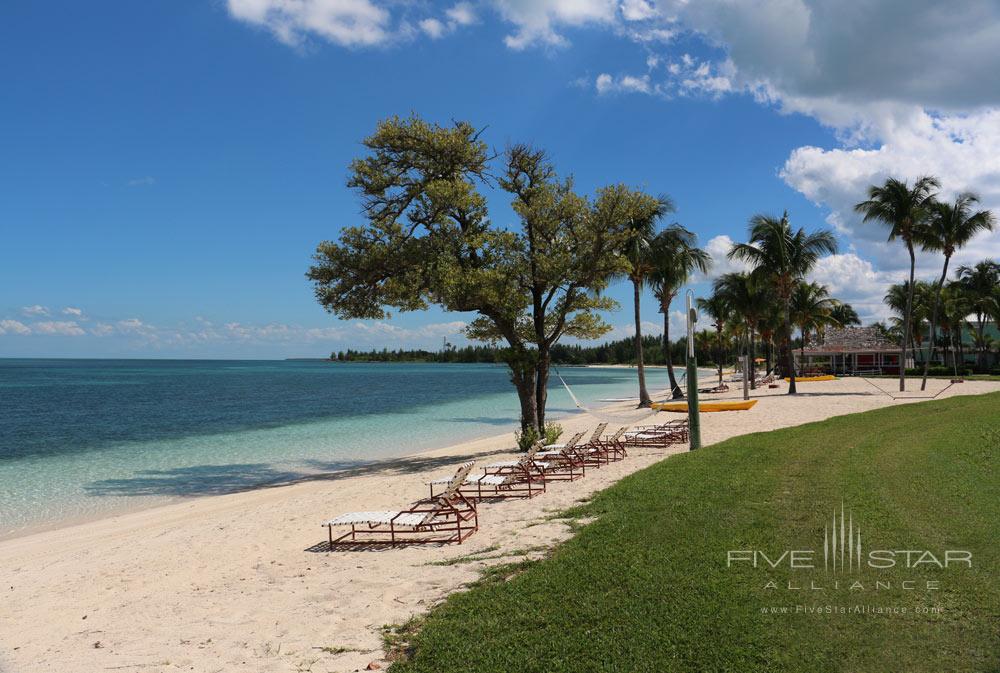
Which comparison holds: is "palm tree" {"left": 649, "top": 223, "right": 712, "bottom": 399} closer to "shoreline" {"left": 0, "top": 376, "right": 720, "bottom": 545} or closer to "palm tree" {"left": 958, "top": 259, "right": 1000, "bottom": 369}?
"shoreline" {"left": 0, "top": 376, "right": 720, "bottom": 545}

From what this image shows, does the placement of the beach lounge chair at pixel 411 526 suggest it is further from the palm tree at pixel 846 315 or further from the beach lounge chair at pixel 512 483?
the palm tree at pixel 846 315

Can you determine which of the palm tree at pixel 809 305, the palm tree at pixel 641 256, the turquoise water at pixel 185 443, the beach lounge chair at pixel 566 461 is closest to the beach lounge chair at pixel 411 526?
the beach lounge chair at pixel 566 461

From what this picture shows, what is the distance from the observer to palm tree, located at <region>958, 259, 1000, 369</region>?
48.5m

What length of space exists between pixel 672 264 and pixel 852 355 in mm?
36241

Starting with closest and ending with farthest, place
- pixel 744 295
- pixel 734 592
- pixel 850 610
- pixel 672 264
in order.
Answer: pixel 850 610, pixel 734 592, pixel 672 264, pixel 744 295

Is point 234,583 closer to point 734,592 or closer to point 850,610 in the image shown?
point 734,592

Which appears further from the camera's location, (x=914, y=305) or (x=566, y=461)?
(x=914, y=305)

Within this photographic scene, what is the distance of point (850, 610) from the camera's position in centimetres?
443

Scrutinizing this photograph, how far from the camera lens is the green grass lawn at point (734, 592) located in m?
3.94

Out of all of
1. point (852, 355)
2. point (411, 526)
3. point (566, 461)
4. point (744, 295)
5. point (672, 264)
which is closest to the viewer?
point (411, 526)

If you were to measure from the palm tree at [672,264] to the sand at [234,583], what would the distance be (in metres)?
19.5

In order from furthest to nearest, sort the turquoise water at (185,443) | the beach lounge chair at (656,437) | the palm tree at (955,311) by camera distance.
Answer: the palm tree at (955,311), the beach lounge chair at (656,437), the turquoise water at (185,443)

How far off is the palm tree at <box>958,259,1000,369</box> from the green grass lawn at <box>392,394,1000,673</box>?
4994cm

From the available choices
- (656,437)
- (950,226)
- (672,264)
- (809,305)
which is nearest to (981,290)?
(809,305)
